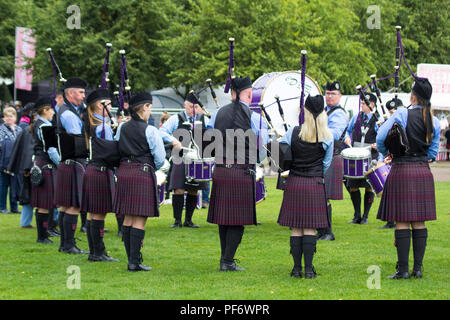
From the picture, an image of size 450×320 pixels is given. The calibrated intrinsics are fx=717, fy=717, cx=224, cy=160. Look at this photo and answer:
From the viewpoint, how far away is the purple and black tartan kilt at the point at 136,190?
6578mm

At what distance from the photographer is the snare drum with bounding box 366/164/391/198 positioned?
904cm

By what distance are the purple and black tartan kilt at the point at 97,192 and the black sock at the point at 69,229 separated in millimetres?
573

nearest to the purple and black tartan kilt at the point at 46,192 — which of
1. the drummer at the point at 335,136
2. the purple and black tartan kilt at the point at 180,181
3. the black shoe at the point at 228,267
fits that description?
the purple and black tartan kilt at the point at 180,181

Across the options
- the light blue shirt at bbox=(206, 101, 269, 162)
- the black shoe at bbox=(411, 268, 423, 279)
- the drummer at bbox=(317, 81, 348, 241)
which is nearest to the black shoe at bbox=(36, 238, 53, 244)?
the light blue shirt at bbox=(206, 101, 269, 162)

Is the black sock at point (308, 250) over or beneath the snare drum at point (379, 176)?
beneath

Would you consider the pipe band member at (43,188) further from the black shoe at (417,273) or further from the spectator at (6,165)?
the black shoe at (417,273)

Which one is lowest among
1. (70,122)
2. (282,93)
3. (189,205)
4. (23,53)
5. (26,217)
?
(26,217)

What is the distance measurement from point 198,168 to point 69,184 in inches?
94.4

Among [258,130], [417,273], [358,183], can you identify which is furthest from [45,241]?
[417,273]

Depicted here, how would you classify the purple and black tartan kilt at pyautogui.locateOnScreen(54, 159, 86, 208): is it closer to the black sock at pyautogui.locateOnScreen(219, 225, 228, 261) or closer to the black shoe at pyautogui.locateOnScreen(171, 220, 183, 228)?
the black sock at pyautogui.locateOnScreen(219, 225, 228, 261)

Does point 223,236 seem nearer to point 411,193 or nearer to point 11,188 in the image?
point 411,193

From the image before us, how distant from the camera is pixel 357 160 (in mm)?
9570

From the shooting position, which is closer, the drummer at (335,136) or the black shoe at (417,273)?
the black shoe at (417,273)

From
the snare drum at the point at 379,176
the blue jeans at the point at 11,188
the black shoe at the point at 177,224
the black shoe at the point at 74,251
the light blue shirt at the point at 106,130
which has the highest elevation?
the light blue shirt at the point at 106,130
